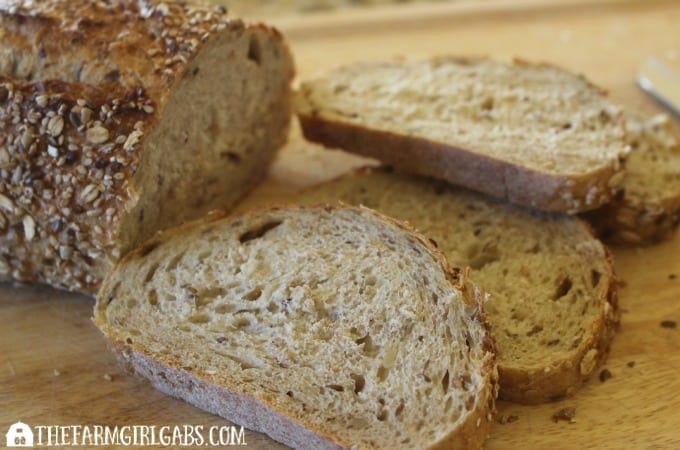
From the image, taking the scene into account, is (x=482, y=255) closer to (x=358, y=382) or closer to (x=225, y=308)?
(x=358, y=382)

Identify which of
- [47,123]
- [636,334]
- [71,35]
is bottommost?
[636,334]

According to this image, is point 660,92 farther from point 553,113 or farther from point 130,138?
point 130,138

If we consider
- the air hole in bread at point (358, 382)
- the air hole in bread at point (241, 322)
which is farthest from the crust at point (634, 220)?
the air hole in bread at point (241, 322)

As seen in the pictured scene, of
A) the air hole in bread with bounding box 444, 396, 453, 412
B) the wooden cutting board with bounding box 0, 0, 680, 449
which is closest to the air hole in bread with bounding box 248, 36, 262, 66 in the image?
the wooden cutting board with bounding box 0, 0, 680, 449

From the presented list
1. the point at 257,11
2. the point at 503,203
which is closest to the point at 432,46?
the point at 257,11

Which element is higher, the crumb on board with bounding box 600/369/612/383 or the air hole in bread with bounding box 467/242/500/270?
the air hole in bread with bounding box 467/242/500/270

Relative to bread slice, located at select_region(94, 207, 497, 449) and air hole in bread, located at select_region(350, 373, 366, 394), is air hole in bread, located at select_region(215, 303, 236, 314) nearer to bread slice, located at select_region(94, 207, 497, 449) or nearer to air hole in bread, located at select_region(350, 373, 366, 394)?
bread slice, located at select_region(94, 207, 497, 449)

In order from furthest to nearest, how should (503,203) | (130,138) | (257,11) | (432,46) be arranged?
(257,11)
(432,46)
(503,203)
(130,138)
